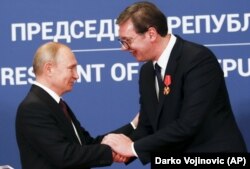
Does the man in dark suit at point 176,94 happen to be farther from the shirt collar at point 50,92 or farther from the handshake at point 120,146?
the shirt collar at point 50,92

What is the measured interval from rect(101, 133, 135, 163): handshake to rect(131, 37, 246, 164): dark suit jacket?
0.26 feet

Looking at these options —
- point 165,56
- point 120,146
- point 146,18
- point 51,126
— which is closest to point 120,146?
point 120,146

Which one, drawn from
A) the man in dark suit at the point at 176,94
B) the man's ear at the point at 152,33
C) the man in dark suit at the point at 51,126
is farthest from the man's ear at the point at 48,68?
the man's ear at the point at 152,33

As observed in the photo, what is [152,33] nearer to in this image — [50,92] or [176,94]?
[176,94]

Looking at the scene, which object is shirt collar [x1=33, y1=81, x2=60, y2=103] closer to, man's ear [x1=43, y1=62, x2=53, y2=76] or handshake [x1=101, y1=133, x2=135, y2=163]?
man's ear [x1=43, y1=62, x2=53, y2=76]

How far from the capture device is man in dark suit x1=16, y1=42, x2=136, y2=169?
3.11 meters

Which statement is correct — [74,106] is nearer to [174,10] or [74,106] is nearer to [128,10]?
[174,10]

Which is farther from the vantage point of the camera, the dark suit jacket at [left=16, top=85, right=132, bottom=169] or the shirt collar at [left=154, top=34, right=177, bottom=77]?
the shirt collar at [left=154, top=34, right=177, bottom=77]

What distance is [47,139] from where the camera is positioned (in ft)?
10.1

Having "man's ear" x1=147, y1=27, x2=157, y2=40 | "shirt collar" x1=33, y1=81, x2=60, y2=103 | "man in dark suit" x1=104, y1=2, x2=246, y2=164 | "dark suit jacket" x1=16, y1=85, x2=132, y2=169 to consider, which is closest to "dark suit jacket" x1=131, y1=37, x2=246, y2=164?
"man in dark suit" x1=104, y1=2, x2=246, y2=164

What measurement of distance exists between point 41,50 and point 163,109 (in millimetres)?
633

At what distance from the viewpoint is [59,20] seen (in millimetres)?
4152

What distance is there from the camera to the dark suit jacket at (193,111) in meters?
3.07

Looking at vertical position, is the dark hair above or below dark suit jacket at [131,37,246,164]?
above
